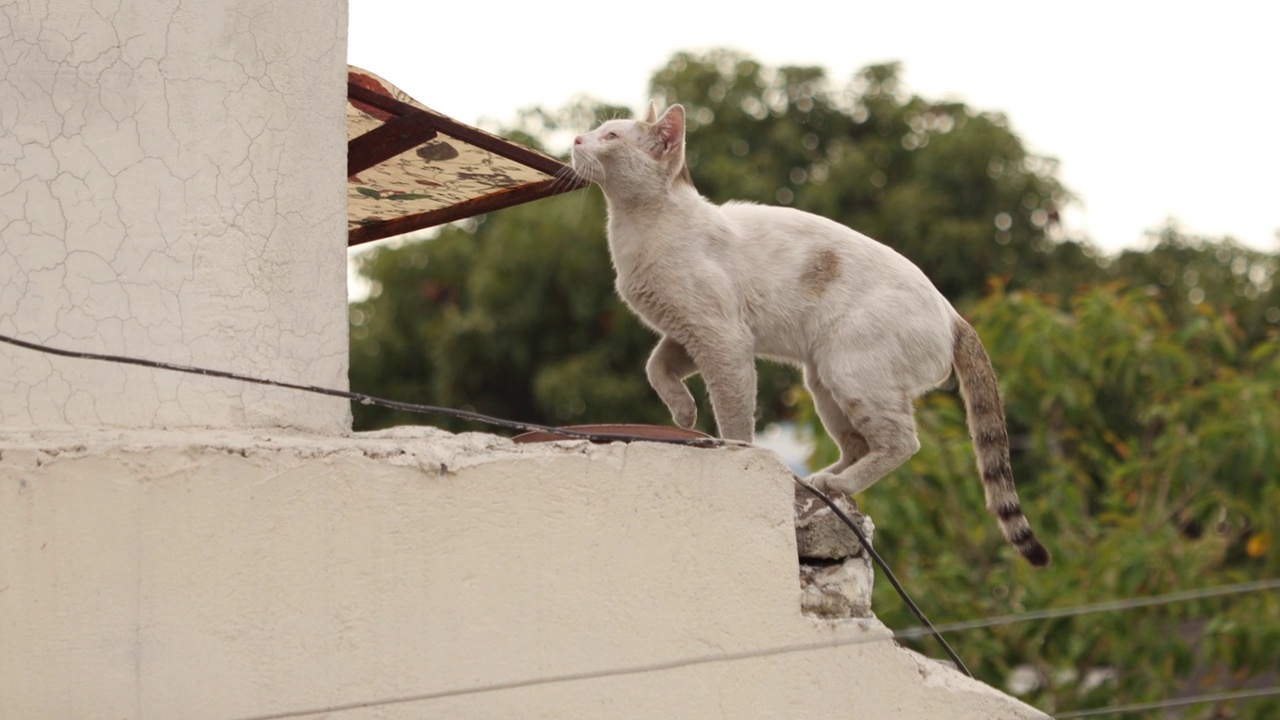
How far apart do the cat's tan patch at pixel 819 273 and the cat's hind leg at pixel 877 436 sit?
1.09 ft

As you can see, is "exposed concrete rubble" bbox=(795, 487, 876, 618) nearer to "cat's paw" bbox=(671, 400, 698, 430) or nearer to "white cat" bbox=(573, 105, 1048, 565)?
"white cat" bbox=(573, 105, 1048, 565)

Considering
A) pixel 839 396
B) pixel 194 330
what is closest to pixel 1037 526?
pixel 839 396

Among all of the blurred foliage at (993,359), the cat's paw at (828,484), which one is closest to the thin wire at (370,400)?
the cat's paw at (828,484)

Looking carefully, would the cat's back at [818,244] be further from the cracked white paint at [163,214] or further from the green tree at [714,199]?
the green tree at [714,199]

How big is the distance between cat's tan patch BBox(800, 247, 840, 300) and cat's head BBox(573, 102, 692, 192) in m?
0.57

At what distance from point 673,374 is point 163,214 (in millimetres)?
1727

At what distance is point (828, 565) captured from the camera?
13.4ft

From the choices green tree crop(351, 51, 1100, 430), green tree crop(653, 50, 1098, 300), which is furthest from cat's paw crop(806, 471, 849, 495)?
green tree crop(653, 50, 1098, 300)

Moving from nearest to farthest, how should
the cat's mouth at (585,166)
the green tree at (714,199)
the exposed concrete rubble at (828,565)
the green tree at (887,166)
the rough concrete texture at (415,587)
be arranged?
the rough concrete texture at (415,587)
the exposed concrete rubble at (828,565)
the cat's mouth at (585,166)
the green tree at (714,199)
the green tree at (887,166)

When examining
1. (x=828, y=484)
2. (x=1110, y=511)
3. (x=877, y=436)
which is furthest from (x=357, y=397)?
(x=1110, y=511)

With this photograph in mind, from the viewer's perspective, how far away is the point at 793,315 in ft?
14.4

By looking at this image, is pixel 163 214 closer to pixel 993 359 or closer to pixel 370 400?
pixel 370 400

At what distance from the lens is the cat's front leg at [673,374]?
15.1 feet

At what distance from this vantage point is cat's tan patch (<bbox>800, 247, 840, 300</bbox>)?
14.3 ft
